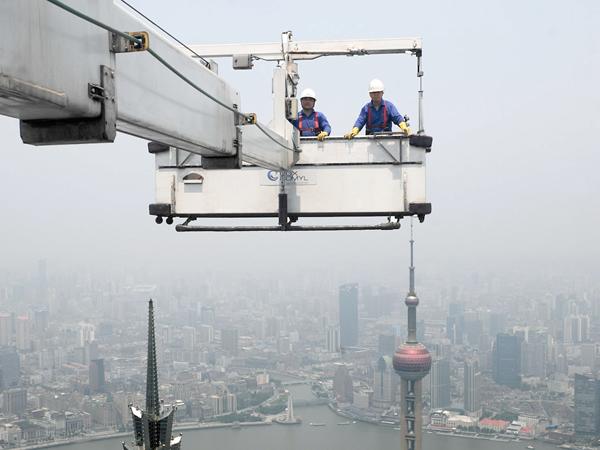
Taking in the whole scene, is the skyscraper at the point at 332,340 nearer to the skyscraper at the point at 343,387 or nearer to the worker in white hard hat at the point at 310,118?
the skyscraper at the point at 343,387

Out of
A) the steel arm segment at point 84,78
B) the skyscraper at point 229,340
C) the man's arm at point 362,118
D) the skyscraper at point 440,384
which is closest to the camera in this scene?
the steel arm segment at point 84,78

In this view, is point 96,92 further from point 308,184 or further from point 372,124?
point 372,124

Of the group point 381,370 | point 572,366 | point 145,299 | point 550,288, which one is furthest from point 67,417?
point 550,288

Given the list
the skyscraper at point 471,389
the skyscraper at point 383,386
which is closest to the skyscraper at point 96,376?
the skyscraper at point 383,386

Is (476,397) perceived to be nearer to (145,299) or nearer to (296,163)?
(145,299)

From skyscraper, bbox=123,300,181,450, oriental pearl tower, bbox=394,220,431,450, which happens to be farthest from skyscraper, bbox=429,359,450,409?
skyscraper, bbox=123,300,181,450

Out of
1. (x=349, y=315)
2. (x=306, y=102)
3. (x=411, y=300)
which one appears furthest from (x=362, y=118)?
(x=349, y=315)
